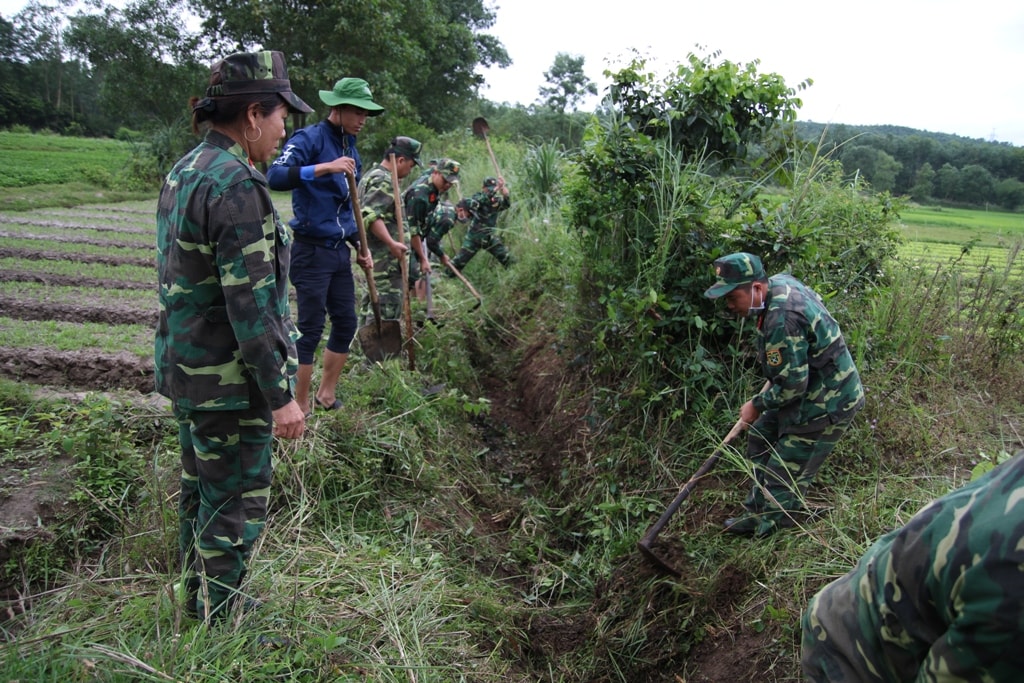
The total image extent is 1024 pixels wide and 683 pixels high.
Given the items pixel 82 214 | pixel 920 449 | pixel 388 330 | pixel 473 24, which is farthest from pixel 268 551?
pixel 473 24

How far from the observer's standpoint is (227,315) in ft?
7.33

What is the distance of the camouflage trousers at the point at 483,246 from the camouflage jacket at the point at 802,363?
5.08m

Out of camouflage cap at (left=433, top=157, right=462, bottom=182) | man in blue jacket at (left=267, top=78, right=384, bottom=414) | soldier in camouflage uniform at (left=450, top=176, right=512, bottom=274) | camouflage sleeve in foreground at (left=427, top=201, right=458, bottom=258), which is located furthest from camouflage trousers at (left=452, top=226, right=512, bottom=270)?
man in blue jacket at (left=267, top=78, right=384, bottom=414)

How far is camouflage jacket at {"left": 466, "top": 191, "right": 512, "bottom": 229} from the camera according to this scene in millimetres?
8391

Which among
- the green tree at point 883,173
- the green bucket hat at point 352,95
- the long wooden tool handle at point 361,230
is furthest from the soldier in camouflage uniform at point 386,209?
the green tree at point 883,173

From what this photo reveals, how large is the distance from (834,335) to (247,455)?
9.28 feet

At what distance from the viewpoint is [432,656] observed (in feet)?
8.78

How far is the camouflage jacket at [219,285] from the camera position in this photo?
6.93 feet

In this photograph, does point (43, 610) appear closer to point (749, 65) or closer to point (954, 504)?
point (954, 504)

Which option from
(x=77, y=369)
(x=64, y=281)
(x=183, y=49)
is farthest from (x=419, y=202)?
(x=183, y=49)

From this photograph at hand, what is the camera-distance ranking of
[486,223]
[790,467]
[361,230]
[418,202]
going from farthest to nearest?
[486,223]
[418,202]
[361,230]
[790,467]

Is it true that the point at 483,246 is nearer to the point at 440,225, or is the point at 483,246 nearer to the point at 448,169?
the point at 440,225

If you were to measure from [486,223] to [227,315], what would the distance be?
646cm

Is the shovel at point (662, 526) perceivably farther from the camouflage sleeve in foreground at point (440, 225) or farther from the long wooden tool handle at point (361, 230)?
the camouflage sleeve in foreground at point (440, 225)
